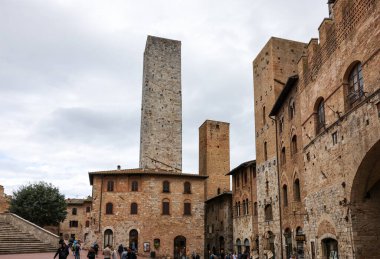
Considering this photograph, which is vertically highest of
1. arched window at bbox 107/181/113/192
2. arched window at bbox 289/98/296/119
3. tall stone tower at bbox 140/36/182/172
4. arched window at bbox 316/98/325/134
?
tall stone tower at bbox 140/36/182/172

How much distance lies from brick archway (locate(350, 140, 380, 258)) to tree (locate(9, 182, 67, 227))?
30.5 m

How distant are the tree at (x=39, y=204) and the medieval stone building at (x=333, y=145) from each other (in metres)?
22.3

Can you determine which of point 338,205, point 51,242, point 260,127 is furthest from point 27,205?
point 338,205

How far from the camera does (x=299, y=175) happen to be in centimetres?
1995

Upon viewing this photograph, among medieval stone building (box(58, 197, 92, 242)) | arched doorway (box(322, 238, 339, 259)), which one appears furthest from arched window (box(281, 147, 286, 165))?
medieval stone building (box(58, 197, 92, 242))

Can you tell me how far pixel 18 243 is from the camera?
76.5 ft

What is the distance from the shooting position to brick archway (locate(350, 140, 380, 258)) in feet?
43.0

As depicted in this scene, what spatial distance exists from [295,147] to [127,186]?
58.9ft

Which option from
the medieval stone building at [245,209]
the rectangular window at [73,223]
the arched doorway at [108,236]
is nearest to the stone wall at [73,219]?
the rectangular window at [73,223]

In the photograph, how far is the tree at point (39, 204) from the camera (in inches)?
1439

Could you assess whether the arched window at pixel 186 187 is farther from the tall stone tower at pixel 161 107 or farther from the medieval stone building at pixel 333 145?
the medieval stone building at pixel 333 145

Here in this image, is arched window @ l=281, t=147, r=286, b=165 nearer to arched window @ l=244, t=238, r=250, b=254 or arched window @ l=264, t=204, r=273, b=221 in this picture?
arched window @ l=264, t=204, r=273, b=221

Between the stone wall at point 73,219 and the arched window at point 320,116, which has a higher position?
the arched window at point 320,116

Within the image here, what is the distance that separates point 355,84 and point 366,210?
4.34m
